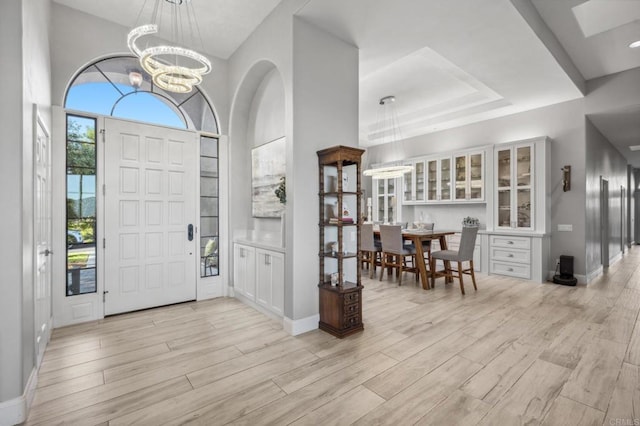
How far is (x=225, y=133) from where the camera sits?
437cm

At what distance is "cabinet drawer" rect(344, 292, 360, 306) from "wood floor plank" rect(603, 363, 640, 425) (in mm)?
1860

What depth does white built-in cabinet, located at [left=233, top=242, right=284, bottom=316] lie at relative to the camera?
3.22 m

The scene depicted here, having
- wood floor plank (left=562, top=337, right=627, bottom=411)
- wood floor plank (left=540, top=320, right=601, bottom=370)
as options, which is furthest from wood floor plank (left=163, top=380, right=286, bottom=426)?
wood floor plank (left=540, top=320, right=601, bottom=370)

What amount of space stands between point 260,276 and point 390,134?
565 centimetres

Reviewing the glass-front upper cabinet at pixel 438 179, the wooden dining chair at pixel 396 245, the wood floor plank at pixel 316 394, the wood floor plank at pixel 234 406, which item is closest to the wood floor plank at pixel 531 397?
the wood floor plank at pixel 316 394

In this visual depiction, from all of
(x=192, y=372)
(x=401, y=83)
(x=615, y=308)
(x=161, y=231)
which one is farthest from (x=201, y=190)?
(x=615, y=308)

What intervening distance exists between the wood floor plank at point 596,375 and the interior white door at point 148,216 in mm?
4077

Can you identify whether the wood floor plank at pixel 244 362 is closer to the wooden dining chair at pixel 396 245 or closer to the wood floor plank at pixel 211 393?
the wood floor plank at pixel 211 393

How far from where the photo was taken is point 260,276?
3568 mm

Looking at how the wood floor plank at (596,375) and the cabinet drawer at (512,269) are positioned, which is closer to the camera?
the wood floor plank at (596,375)

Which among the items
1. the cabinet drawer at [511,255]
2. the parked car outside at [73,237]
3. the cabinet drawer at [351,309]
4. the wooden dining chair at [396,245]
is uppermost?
the parked car outside at [73,237]

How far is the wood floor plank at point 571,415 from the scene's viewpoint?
1.73 metres

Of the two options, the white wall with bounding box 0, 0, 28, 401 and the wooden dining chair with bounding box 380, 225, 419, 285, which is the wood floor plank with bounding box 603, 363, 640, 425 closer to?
the wooden dining chair with bounding box 380, 225, 419, 285

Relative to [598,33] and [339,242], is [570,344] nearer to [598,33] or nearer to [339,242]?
[339,242]
